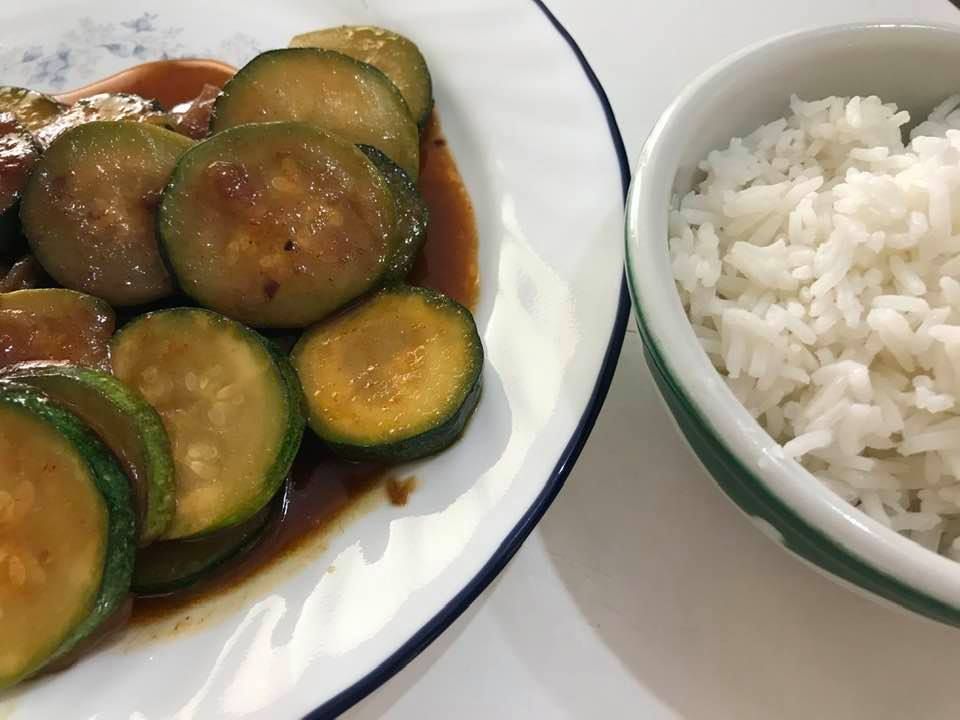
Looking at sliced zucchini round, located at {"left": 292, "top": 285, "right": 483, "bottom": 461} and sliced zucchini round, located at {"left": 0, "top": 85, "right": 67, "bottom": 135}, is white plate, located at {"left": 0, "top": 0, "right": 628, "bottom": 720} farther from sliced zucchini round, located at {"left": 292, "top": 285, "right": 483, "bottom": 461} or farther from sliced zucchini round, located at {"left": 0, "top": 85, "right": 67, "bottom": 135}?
sliced zucchini round, located at {"left": 0, "top": 85, "right": 67, "bottom": 135}

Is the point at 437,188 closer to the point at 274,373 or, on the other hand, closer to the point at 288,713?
the point at 274,373

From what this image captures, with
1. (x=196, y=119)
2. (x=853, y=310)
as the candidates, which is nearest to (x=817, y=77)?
(x=853, y=310)

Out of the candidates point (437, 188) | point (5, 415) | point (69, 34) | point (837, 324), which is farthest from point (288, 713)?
point (69, 34)

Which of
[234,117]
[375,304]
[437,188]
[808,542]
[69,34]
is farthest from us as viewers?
[69,34]

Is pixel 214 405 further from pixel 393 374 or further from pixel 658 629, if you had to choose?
pixel 658 629

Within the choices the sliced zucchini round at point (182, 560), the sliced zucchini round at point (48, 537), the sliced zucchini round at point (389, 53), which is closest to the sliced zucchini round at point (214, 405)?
the sliced zucchini round at point (182, 560)

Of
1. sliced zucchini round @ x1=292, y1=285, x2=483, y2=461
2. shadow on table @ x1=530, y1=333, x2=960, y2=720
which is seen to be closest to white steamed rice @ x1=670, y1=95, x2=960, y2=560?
shadow on table @ x1=530, y1=333, x2=960, y2=720
